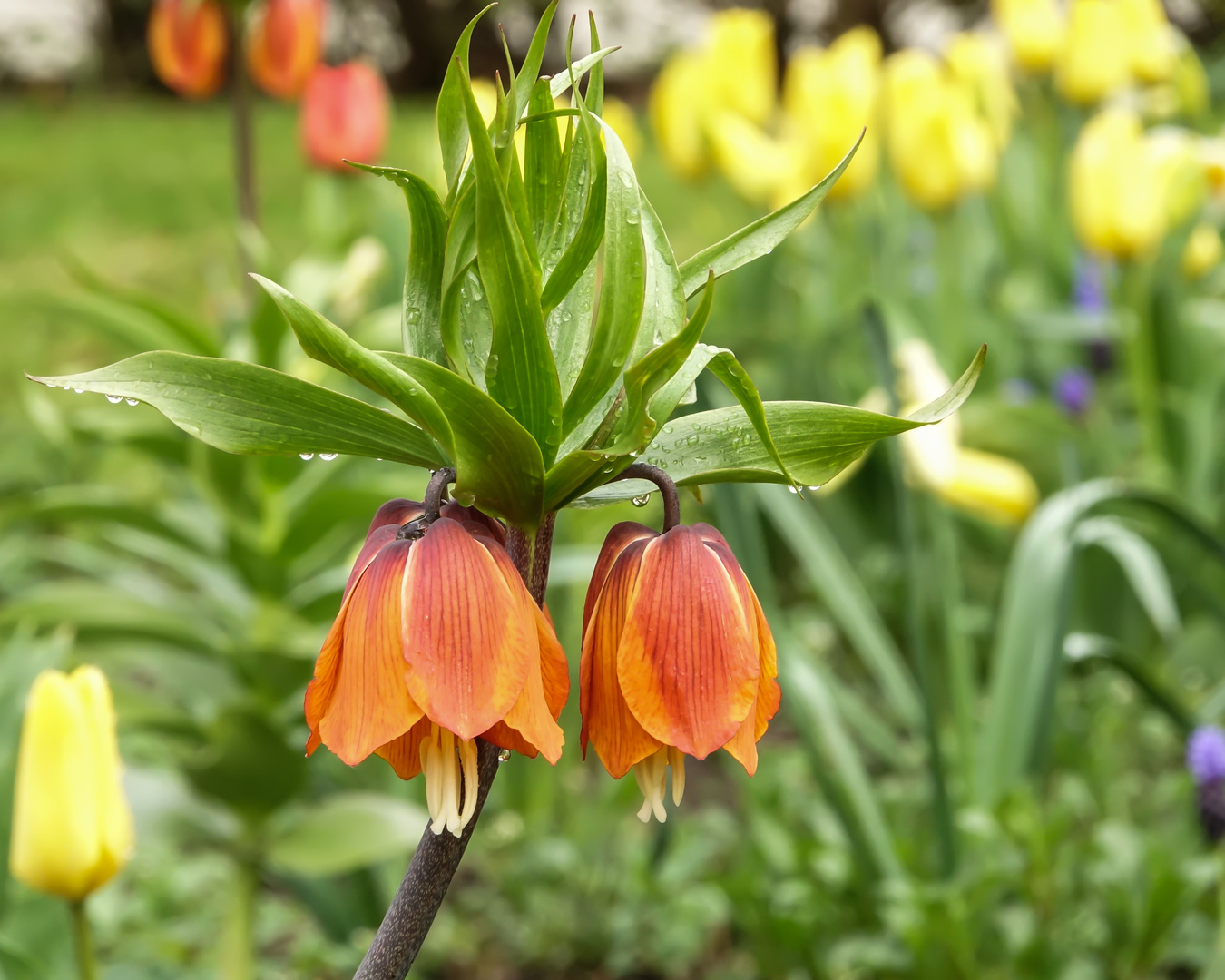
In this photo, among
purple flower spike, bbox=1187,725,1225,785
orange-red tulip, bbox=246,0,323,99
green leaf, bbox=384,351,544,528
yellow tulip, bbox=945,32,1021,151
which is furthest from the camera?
yellow tulip, bbox=945,32,1021,151

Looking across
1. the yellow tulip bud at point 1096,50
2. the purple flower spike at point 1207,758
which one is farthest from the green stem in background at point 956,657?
the yellow tulip bud at point 1096,50

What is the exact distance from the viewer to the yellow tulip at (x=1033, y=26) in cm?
299

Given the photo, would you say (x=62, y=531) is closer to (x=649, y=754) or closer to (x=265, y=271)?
(x=265, y=271)

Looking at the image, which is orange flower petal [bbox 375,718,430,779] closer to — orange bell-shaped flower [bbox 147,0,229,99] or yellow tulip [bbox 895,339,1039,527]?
yellow tulip [bbox 895,339,1039,527]

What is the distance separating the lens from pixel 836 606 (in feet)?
5.05

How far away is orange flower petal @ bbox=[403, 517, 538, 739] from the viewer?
440 millimetres

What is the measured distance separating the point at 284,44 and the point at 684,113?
1.27 meters

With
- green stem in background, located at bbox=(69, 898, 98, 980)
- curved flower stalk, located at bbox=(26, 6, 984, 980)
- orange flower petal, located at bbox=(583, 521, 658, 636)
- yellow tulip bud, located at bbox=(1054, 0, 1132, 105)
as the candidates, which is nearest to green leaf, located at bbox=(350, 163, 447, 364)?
curved flower stalk, located at bbox=(26, 6, 984, 980)

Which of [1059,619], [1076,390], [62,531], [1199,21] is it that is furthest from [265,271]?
[1199,21]

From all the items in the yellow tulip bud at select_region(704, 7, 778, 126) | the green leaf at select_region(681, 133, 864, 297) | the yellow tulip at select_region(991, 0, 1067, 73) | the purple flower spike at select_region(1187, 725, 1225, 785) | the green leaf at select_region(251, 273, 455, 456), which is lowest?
the purple flower spike at select_region(1187, 725, 1225, 785)

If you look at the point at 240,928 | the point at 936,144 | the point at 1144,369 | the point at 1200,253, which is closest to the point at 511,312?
the point at 240,928

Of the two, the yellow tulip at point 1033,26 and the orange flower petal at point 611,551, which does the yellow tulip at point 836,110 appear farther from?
the orange flower petal at point 611,551

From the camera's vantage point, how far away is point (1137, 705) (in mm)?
1913

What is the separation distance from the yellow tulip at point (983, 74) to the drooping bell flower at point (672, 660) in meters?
2.70
